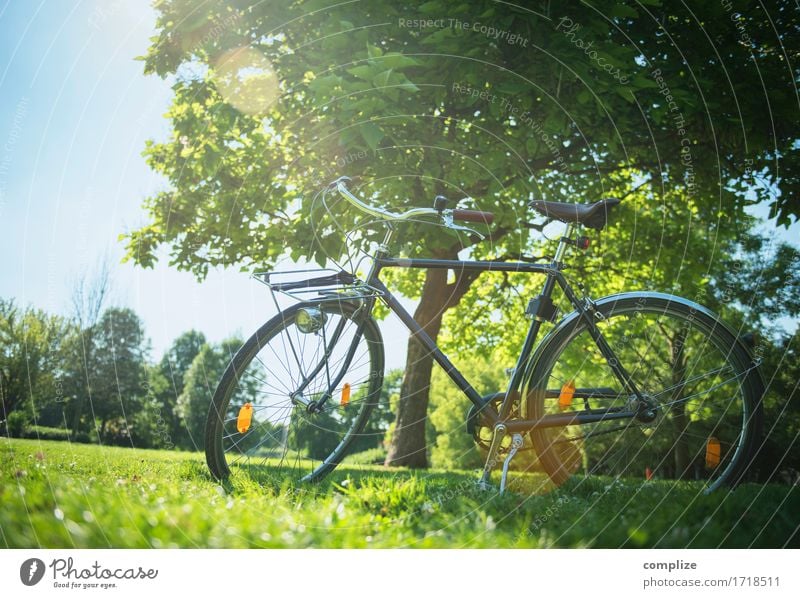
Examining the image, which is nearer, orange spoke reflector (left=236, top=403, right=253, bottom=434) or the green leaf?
orange spoke reflector (left=236, top=403, right=253, bottom=434)

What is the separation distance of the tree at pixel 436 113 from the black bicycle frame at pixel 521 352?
0.95 metres

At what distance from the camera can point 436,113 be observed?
581cm

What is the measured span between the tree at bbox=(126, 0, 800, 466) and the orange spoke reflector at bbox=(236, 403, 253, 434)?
186 cm

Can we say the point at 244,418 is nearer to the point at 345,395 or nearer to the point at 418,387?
the point at 345,395

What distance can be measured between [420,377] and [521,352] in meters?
3.39

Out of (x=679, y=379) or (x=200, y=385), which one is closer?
(x=679, y=379)

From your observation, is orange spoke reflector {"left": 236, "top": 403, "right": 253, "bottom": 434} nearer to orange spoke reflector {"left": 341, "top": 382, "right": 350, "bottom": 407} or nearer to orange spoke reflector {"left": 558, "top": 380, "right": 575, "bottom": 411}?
orange spoke reflector {"left": 341, "top": 382, "right": 350, "bottom": 407}

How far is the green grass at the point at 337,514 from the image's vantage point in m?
2.43

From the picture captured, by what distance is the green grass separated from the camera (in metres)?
2.43

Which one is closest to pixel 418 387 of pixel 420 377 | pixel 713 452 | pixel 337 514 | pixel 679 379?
pixel 420 377

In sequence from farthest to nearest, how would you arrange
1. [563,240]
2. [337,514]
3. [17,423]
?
[563,240], [17,423], [337,514]

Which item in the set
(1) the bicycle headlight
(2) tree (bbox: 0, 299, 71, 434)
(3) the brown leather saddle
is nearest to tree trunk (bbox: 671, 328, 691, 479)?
(3) the brown leather saddle

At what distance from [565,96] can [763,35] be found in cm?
171
